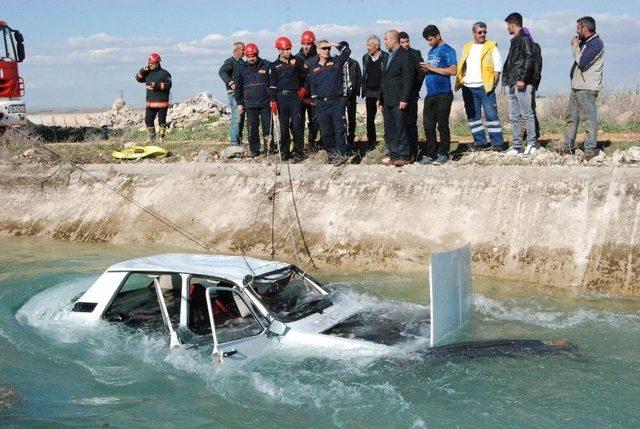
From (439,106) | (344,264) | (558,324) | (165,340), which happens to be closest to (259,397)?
(165,340)

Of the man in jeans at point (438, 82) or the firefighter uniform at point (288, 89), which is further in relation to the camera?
the firefighter uniform at point (288, 89)

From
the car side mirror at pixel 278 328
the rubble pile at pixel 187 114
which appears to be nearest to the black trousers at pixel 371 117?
the car side mirror at pixel 278 328

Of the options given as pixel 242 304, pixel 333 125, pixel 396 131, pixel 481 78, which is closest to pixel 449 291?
pixel 242 304

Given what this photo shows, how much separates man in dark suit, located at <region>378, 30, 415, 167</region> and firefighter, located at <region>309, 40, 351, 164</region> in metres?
0.80

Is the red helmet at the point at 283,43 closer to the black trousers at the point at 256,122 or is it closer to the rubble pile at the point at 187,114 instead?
the black trousers at the point at 256,122

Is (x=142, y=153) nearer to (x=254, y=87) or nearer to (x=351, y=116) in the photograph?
(x=254, y=87)

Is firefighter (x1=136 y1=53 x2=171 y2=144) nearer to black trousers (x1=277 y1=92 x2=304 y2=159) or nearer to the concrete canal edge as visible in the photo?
the concrete canal edge

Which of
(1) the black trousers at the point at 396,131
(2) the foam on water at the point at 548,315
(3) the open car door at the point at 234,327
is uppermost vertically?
(1) the black trousers at the point at 396,131

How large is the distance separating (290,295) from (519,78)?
6498mm

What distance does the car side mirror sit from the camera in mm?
8258

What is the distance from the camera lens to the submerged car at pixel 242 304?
821cm

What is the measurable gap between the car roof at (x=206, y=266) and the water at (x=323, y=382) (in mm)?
749

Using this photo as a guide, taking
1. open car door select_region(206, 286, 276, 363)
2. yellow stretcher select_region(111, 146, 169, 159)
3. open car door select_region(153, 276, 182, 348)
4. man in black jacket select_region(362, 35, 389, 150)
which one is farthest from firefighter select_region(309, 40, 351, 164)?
open car door select_region(206, 286, 276, 363)

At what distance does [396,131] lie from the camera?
1417cm
